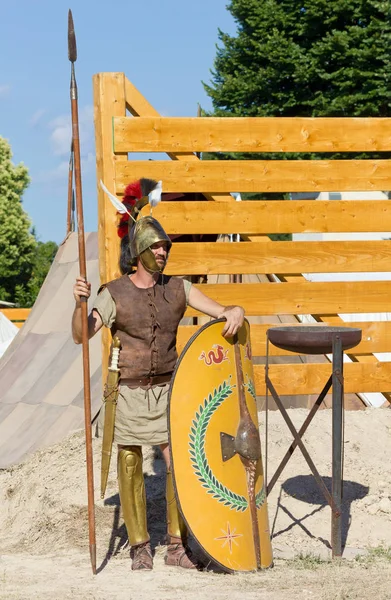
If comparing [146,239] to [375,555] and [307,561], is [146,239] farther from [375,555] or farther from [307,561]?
[375,555]

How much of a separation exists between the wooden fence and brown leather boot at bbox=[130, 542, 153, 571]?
90.7 inches

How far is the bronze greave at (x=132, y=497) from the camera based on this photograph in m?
4.97

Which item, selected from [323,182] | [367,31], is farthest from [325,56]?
[323,182]

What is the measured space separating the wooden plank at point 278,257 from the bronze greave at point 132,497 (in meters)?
2.25

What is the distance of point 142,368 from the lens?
16.5 ft

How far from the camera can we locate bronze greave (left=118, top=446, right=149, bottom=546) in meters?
4.97

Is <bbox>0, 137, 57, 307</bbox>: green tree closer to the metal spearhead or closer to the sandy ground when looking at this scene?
the sandy ground

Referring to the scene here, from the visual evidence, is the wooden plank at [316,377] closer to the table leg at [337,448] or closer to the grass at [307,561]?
the table leg at [337,448]

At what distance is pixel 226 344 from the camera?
16.1ft

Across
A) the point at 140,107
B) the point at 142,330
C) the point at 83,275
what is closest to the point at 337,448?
the point at 142,330

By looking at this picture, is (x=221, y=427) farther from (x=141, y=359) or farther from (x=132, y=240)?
(x=132, y=240)

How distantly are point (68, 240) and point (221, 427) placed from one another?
6.14 meters

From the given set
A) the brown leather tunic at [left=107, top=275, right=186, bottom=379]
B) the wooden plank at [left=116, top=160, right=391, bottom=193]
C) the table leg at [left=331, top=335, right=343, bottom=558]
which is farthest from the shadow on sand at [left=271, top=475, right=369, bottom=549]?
the wooden plank at [left=116, top=160, right=391, bottom=193]

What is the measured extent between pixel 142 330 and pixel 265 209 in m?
2.38
